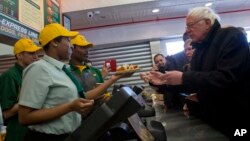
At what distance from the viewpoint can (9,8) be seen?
279 cm

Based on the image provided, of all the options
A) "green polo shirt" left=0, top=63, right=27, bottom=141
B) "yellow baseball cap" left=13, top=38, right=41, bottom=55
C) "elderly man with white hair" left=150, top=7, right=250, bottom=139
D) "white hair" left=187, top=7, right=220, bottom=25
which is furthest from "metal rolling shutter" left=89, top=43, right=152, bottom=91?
"elderly man with white hair" left=150, top=7, right=250, bottom=139

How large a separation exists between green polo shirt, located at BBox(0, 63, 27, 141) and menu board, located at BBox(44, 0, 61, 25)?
1.41 m

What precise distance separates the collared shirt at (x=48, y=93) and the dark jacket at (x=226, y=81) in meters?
0.79

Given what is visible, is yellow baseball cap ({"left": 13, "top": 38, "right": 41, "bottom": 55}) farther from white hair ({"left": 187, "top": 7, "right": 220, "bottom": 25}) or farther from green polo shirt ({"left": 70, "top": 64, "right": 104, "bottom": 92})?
white hair ({"left": 187, "top": 7, "right": 220, "bottom": 25})

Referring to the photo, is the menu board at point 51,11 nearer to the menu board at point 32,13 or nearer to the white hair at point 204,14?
the menu board at point 32,13

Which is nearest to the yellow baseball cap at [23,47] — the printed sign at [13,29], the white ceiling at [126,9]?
the printed sign at [13,29]

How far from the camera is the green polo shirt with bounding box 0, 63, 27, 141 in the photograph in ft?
7.72

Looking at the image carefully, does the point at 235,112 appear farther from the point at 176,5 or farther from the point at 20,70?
the point at 176,5

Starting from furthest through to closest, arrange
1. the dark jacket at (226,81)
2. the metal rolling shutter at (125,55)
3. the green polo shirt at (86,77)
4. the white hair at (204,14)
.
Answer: the metal rolling shutter at (125,55) < the green polo shirt at (86,77) < the white hair at (204,14) < the dark jacket at (226,81)

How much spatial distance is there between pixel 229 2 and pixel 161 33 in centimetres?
177

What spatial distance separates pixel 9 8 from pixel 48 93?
1614mm

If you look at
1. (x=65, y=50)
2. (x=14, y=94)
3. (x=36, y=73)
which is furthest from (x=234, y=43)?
(x=14, y=94)

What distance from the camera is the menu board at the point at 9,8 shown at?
268cm

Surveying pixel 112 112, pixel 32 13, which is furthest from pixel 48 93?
pixel 32 13
